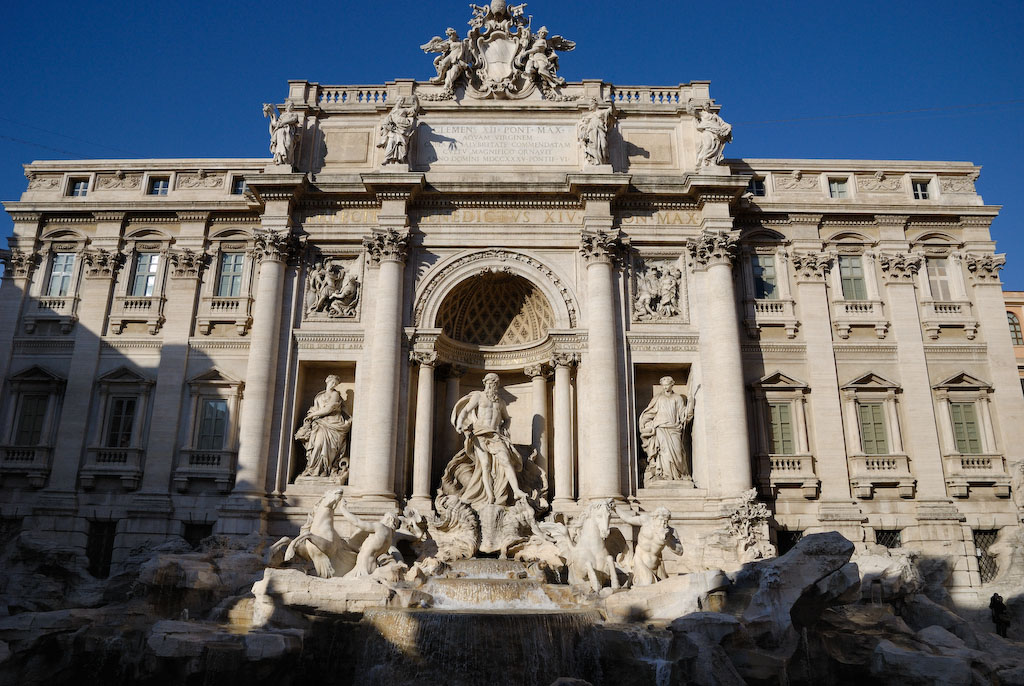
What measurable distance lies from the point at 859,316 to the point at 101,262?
78.7 feet

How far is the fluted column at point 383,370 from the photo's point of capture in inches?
816

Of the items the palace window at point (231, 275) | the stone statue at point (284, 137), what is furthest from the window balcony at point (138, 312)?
the stone statue at point (284, 137)

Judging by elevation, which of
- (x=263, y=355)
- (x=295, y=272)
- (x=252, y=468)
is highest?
(x=295, y=272)

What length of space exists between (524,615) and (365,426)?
30.4 feet

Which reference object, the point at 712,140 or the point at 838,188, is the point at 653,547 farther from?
the point at 838,188

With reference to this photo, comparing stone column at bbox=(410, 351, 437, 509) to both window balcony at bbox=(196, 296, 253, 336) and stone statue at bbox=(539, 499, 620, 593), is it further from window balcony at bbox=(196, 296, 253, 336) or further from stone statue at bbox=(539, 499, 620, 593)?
window balcony at bbox=(196, 296, 253, 336)

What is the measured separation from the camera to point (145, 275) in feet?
80.3

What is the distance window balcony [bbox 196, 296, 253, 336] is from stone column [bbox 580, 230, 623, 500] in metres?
10.5

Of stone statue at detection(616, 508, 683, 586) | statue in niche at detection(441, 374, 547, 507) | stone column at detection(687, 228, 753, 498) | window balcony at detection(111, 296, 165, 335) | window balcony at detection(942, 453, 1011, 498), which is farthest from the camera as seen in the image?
window balcony at detection(111, 296, 165, 335)


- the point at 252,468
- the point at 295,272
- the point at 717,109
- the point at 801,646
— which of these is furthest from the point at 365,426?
the point at 717,109

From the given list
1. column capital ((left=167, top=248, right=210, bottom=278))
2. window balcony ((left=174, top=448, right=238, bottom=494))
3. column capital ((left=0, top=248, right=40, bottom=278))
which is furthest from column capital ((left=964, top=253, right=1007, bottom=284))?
column capital ((left=0, top=248, right=40, bottom=278))

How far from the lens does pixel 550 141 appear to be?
24500 millimetres

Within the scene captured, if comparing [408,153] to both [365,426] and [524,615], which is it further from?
[524,615]

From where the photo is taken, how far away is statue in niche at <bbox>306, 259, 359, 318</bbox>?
901 inches
